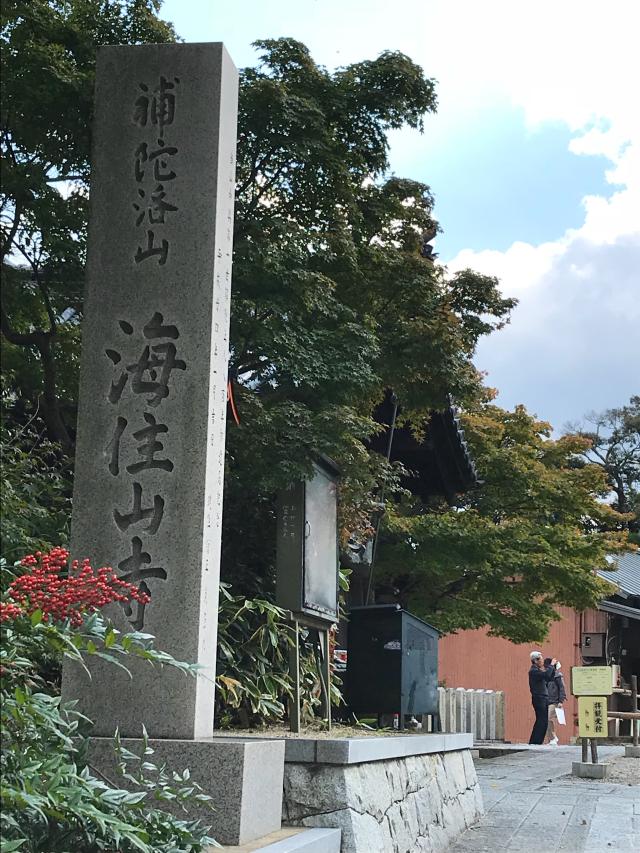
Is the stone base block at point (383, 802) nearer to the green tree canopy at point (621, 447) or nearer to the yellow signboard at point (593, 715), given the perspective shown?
A: the yellow signboard at point (593, 715)

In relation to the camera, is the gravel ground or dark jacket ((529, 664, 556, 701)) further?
dark jacket ((529, 664, 556, 701))

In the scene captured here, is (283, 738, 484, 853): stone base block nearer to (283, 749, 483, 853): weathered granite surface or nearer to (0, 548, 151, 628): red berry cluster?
(283, 749, 483, 853): weathered granite surface

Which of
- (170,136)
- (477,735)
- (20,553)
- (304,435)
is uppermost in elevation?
(170,136)

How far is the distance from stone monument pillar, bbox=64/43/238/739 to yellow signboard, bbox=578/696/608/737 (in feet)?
29.3

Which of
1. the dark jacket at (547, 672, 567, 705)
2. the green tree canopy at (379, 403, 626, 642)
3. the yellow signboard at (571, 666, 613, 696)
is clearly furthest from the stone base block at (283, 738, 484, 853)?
the dark jacket at (547, 672, 567, 705)

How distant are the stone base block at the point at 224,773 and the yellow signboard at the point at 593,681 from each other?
347 inches

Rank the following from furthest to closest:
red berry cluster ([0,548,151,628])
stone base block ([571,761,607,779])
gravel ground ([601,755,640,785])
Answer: stone base block ([571,761,607,779])
gravel ground ([601,755,640,785])
red berry cluster ([0,548,151,628])

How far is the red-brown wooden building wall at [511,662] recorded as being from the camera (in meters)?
22.5

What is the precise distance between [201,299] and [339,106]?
5954mm

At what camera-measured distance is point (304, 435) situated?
30.1 ft

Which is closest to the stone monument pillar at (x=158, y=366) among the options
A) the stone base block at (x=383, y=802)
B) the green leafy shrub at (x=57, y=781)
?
the stone base block at (x=383, y=802)

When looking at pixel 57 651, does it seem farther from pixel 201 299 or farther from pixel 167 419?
pixel 201 299

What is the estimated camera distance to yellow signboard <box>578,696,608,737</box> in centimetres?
1295

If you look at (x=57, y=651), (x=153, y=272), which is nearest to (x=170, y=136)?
(x=153, y=272)
